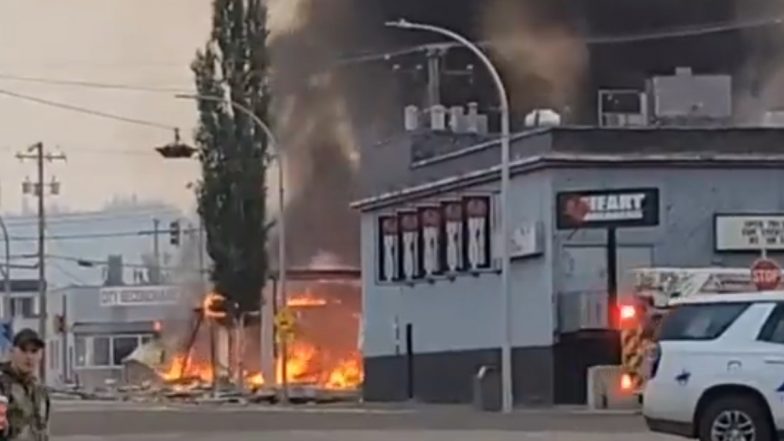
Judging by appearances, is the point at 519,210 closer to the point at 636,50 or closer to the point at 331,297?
the point at 636,50

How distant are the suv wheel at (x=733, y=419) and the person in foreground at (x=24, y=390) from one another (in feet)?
35.0

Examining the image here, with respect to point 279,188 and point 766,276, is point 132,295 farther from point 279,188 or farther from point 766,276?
point 766,276

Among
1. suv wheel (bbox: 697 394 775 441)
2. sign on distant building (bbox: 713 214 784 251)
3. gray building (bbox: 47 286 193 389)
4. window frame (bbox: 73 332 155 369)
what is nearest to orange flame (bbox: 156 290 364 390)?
sign on distant building (bbox: 713 214 784 251)

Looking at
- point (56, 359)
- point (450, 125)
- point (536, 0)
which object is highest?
point (536, 0)

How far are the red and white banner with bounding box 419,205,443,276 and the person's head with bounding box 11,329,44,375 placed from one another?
1641 inches

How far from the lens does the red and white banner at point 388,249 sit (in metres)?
57.0

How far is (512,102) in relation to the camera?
2562 inches

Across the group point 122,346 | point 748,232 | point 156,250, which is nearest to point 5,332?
point 748,232

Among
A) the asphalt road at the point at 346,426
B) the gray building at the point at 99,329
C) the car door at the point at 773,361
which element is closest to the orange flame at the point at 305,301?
the asphalt road at the point at 346,426

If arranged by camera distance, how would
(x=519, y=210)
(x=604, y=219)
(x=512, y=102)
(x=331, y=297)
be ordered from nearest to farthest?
(x=604, y=219), (x=519, y=210), (x=512, y=102), (x=331, y=297)

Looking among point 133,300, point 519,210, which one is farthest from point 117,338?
point 519,210

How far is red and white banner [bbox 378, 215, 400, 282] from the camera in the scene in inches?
2244

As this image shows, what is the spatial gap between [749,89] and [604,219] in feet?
64.6

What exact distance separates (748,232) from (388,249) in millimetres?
13308
